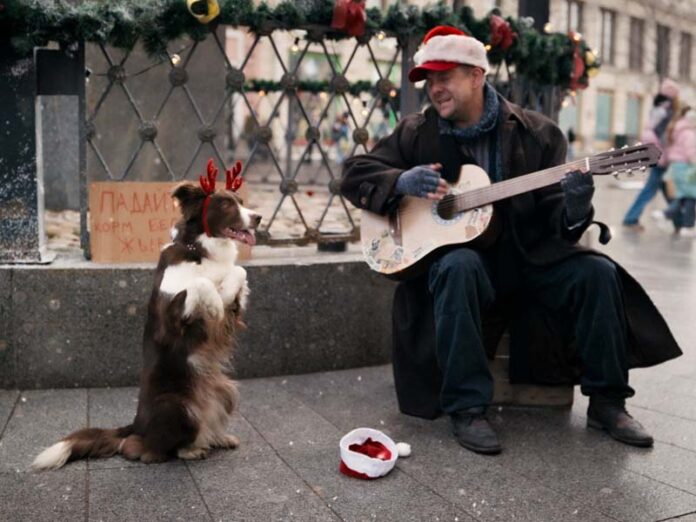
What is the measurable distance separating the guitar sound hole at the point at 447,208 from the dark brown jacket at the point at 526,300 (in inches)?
4.8

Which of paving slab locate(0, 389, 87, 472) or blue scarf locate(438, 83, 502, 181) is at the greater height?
blue scarf locate(438, 83, 502, 181)

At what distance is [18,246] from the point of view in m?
4.20

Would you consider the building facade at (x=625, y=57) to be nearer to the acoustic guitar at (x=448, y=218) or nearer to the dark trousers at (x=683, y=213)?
the dark trousers at (x=683, y=213)

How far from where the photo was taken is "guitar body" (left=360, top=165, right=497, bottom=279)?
3711mm

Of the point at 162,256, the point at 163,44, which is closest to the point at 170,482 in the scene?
the point at 162,256

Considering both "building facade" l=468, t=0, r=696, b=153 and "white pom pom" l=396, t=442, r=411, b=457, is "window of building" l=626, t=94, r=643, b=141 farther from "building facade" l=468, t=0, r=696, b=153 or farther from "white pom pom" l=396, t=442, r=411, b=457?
"white pom pom" l=396, t=442, r=411, b=457

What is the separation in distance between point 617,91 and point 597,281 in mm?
42404

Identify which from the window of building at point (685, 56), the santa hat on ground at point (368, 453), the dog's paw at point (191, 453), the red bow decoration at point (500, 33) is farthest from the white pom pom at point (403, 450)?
the window of building at point (685, 56)

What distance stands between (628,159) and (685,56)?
143 ft

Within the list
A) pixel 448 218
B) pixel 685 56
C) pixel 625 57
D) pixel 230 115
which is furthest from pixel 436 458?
pixel 685 56

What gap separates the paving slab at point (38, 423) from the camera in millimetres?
3346

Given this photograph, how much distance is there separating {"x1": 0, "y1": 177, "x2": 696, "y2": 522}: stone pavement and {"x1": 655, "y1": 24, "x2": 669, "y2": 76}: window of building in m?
35.4

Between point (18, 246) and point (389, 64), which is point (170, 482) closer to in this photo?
point (18, 246)

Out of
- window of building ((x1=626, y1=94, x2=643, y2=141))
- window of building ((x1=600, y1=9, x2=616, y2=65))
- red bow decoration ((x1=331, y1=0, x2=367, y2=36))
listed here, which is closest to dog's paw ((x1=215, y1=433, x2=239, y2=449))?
red bow decoration ((x1=331, y1=0, x2=367, y2=36))
